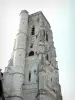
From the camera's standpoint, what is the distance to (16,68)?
35281 mm

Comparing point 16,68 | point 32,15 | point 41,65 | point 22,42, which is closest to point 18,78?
point 16,68

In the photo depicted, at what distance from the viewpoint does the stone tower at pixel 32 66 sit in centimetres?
3284

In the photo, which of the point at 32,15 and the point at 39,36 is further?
the point at 32,15

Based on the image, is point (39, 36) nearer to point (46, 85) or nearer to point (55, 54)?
point (55, 54)

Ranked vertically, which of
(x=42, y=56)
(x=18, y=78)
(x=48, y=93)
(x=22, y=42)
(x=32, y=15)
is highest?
(x=32, y=15)

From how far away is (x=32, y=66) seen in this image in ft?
119

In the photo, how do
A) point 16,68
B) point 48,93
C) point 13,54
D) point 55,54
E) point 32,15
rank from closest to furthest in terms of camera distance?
1. point 48,93
2. point 16,68
3. point 13,54
4. point 55,54
5. point 32,15

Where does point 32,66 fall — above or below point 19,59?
below

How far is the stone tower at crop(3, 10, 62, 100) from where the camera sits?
108 ft

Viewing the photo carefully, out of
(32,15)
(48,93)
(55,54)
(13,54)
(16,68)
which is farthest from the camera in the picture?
(32,15)

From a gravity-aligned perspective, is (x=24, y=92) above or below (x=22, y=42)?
below

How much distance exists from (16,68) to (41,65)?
4375mm

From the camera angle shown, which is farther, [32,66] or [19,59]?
[19,59]

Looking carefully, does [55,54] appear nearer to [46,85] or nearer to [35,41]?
[35,41]
